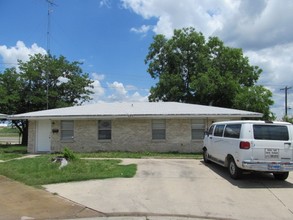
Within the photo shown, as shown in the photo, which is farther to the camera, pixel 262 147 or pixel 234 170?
pixel 234 170

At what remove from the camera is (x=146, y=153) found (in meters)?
20.1

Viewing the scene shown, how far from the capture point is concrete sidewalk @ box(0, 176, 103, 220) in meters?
7.16

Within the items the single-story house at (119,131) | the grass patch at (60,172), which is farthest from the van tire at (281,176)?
the single-story house at (119,131)

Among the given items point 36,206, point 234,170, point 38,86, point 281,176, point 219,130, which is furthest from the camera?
→ point 38,86

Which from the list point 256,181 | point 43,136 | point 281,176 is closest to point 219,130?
point 256,181

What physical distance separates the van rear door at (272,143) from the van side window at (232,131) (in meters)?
0.64

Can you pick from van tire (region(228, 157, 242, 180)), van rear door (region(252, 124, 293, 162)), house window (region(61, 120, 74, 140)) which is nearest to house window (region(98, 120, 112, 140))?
house window (region(61, 120, 74, 140))

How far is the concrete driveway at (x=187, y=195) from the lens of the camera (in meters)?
7.54

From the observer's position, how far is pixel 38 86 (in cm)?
3250

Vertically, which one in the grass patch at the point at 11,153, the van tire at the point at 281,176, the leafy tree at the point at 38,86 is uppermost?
the leafy tree at the point at 38,86

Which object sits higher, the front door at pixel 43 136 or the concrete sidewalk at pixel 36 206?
the front door at pixel 43 136

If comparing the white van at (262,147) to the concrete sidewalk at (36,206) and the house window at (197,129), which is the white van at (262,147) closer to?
the concrete sidewalk at (36,206)

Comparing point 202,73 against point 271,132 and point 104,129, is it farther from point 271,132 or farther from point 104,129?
point 271,132

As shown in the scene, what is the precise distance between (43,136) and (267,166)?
15.4 m
